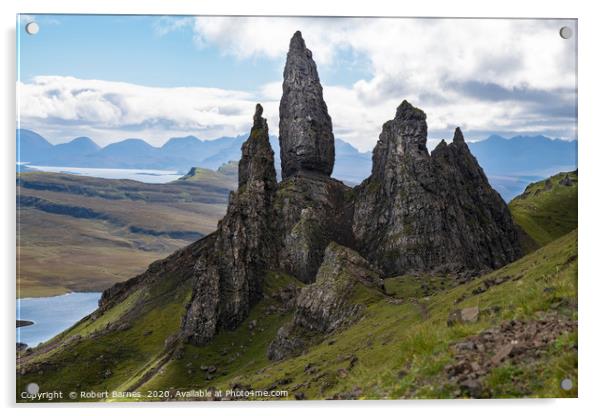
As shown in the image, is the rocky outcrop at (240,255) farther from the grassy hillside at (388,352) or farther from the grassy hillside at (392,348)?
the grassy hillside at (388,352)

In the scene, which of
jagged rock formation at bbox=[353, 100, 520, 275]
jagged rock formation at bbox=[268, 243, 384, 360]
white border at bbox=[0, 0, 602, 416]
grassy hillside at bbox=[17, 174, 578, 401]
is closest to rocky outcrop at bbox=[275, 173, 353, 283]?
jagged rock formation at bbox=[353, 100, 520, 275]

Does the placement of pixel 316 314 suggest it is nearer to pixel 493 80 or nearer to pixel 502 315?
pixel 493 80

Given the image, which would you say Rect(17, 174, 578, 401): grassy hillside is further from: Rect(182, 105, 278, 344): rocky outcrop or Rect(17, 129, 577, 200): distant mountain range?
Rect(17, 129, 577, 200): distant mountain range

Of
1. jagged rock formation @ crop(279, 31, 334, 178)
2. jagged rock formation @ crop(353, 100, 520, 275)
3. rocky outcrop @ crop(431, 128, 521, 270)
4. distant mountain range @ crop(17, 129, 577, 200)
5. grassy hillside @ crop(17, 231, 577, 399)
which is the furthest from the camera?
jagged rock formation @ crop(279, 31, 334, 178)

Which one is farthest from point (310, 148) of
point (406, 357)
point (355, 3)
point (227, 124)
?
point (406, 357)

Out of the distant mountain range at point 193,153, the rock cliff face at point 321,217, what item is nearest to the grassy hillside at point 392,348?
the distant mountain range at point 193,153
